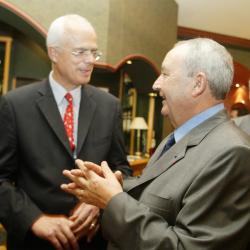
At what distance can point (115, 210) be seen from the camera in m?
1.29

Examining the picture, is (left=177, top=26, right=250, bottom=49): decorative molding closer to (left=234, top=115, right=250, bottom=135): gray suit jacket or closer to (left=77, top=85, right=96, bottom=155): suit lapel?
(left=234, top=115, right=250, bottom=135): gray suit jacket

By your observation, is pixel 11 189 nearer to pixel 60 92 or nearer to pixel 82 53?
pixel 60 92

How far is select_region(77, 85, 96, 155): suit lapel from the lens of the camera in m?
1.98

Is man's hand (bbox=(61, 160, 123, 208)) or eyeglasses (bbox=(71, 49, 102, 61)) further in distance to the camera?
eyeglasses (bbox=(71, 49, 102, 61))

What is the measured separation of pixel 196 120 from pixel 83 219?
711 mm

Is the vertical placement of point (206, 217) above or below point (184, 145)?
below

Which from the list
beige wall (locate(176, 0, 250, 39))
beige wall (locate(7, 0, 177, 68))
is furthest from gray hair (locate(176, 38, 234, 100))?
beige wall (locate(176, 0, 250, 39))

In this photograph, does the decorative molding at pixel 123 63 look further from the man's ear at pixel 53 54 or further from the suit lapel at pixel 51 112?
the suit lapel at pixel 51 112

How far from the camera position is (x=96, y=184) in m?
1.36

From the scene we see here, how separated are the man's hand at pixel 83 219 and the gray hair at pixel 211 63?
792 mm

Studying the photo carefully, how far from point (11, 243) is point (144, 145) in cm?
700

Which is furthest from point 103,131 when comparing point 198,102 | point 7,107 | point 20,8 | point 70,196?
point 20,8

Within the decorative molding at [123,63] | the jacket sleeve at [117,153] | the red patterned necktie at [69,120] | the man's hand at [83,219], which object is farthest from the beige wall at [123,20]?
the man's hand at [83,219]

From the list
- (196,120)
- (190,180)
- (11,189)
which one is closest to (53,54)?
(11,189)
